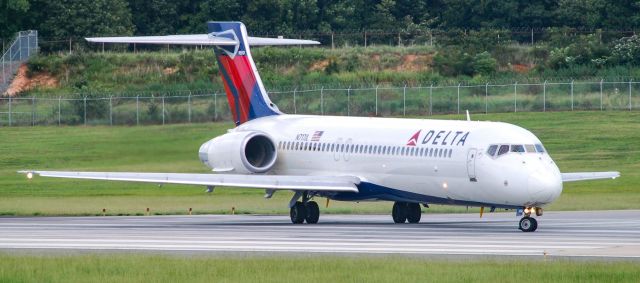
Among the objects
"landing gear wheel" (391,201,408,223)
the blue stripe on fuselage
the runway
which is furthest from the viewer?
"landing gear wheel" (391,201,408,223)

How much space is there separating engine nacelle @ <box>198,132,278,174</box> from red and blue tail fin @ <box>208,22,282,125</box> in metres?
2.09

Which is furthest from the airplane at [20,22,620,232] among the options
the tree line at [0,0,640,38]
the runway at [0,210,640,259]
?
the tree line at [0,0,640,38]

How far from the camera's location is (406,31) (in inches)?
3883

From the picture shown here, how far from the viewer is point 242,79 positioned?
160ft

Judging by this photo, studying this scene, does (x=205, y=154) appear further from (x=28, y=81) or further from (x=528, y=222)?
(x=28, y=81)

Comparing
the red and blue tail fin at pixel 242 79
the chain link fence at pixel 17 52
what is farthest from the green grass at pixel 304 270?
the chain link fence at pixel 17 52

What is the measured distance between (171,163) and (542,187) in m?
18.4

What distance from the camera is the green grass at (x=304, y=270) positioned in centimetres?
2620

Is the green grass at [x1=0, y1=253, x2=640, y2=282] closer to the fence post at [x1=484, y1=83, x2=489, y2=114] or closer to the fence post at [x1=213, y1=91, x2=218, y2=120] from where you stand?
the fence post at [x1=213, y1=91, x2=218, y2=120]

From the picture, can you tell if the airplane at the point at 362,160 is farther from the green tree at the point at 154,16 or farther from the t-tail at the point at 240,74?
the green tree at the point at 154,16

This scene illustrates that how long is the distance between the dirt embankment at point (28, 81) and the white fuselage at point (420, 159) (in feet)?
145

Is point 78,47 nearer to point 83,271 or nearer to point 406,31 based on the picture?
point 406,31

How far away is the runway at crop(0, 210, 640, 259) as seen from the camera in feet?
106

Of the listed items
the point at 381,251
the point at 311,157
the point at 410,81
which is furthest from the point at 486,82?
the point at 381,251
